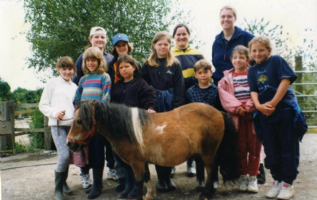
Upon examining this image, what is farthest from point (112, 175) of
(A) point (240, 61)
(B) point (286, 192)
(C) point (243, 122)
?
(A) point (240, 61)

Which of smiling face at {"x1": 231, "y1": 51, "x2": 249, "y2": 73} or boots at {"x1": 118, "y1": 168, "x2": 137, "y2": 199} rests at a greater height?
smiling face at {"x1": 231, "y1": 51, "x2": 249, "y2": 73}

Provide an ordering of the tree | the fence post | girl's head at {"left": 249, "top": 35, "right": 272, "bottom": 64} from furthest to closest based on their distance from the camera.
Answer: the tree → the fence post → girl's head at {"left": 249, "top": 35, "right": 272, "bottom": 64}

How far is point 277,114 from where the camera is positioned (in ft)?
10.1

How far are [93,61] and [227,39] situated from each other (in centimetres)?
218

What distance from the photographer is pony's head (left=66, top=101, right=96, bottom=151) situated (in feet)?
9.42

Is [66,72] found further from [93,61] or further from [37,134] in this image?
[37,134]

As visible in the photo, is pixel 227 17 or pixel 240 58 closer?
pixel 240 58

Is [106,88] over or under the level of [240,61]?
under

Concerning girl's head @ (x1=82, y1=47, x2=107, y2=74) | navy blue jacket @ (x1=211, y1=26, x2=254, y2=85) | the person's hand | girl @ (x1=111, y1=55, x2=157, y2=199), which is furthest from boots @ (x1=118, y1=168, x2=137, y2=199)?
navy blue jacket @ (x1=211, y1=26, x2=254, y2=85)

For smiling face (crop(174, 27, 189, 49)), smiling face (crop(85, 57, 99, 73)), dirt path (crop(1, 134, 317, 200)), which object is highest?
smiling face (crop(174, 27, 189, 49))

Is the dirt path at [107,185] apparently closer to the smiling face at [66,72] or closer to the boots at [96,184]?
the boots at [96,184]

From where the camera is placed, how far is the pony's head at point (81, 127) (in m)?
2.87

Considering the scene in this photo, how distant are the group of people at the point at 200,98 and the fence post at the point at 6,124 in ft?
16.0

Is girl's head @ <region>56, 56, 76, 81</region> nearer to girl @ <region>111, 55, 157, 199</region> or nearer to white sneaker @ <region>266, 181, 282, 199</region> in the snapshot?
girl @ <region>111, 55, 157, 199</region>
